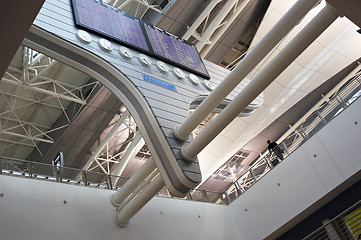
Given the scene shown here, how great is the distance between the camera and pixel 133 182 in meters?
11.2

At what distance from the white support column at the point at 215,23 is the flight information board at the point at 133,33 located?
4.99 metres

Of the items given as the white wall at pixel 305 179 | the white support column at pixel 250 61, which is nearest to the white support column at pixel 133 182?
the white support column at pixel 250 61

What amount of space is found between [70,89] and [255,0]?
10.7 metres

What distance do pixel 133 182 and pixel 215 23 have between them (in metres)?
9.38

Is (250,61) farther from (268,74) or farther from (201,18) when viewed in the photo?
(201,18)

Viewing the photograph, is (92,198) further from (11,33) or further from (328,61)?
(328,61)

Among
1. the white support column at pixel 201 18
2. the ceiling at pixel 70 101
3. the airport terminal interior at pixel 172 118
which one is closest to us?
the airport terminal interior at pixel 172 118

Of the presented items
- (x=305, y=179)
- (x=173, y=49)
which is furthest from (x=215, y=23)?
(x=305, y=179)

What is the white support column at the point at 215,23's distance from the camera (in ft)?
55.3

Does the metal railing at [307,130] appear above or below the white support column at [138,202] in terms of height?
above

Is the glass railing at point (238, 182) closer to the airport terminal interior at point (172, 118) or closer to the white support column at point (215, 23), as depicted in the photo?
the airport terminal interior at point (172, 118)

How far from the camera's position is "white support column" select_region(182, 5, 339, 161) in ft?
20.7

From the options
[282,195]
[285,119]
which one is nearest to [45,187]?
[282,195]

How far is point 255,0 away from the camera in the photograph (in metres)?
18.7
